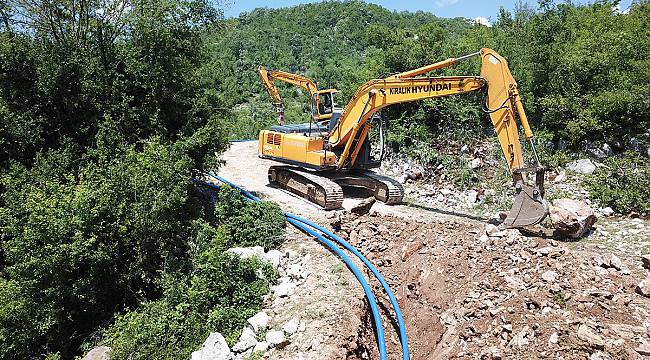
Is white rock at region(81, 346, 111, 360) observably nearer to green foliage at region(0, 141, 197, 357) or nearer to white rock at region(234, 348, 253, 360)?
green foliage at region(0, 141, 197, 357)

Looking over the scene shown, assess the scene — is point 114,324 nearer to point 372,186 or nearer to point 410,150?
point 372,186

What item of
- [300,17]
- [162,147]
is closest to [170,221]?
[162,147]

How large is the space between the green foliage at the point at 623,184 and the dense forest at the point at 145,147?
0.12 metres

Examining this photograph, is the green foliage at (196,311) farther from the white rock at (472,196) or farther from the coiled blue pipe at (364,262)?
the white rock at (472,196)

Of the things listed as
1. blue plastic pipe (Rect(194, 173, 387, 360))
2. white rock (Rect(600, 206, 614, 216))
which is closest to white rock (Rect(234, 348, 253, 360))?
blue plastic pipe (Rect(194, 173, 387, 360))

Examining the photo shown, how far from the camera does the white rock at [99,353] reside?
23.5 feet

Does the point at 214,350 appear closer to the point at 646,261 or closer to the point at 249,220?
the point at 249,220

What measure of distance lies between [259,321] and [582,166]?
973 cm

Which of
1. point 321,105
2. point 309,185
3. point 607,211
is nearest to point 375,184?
point 309,185

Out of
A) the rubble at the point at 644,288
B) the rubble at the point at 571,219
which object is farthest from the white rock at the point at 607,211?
the rubble at the point at 644,288

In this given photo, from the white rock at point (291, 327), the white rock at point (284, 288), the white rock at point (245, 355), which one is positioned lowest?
the white rock at point (245, 355)

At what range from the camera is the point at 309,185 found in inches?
507

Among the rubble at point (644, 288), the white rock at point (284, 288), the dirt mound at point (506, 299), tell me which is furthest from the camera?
the white rock at point (284, 288)

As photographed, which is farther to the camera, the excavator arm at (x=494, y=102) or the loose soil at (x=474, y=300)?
the excavator arm at (x=494, y=102)
